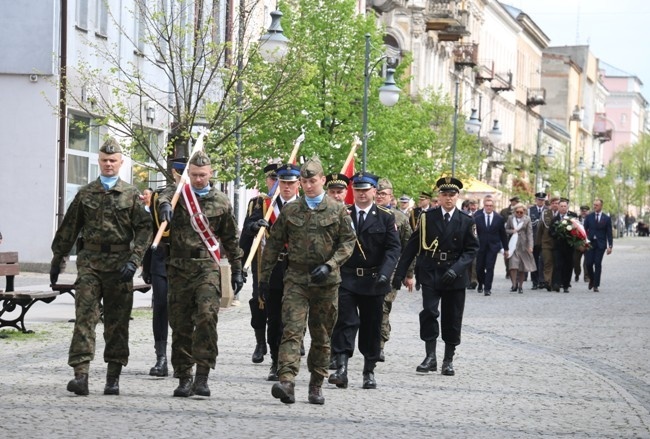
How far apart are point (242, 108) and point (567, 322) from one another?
19.7 ft

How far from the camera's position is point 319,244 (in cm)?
1269

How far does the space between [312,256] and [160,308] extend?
214cm

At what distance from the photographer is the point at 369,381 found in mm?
13734

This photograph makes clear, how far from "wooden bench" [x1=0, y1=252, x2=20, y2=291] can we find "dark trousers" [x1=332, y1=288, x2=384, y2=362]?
6159 mm

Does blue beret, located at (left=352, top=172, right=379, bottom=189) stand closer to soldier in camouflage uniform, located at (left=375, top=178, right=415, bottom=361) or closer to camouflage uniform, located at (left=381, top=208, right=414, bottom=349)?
soldier in camouflage uniform, located at (left=375, top=178, right=415, bottom=361)

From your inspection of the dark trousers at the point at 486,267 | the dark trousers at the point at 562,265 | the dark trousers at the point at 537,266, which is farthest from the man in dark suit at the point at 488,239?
the dark trousers at the point at 537,266

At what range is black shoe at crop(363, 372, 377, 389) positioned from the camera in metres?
13.7

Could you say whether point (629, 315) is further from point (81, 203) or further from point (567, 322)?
point (81, 203)

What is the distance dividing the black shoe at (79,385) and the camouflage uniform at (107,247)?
0.33 meters

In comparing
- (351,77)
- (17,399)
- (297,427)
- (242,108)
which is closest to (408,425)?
(297,427)

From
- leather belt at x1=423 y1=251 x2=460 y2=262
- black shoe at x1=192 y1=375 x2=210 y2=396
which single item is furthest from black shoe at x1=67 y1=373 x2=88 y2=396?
leather belt at x1=423 y1=251 x2=460 y2=262

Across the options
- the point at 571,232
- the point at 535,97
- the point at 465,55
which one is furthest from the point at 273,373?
the point at 535,97

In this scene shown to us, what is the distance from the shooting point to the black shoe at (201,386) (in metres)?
12.5

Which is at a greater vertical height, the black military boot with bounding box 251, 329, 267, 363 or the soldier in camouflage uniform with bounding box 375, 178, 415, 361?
the soldier in camouflage uniform with bounding box 375, 178, 415, 361
